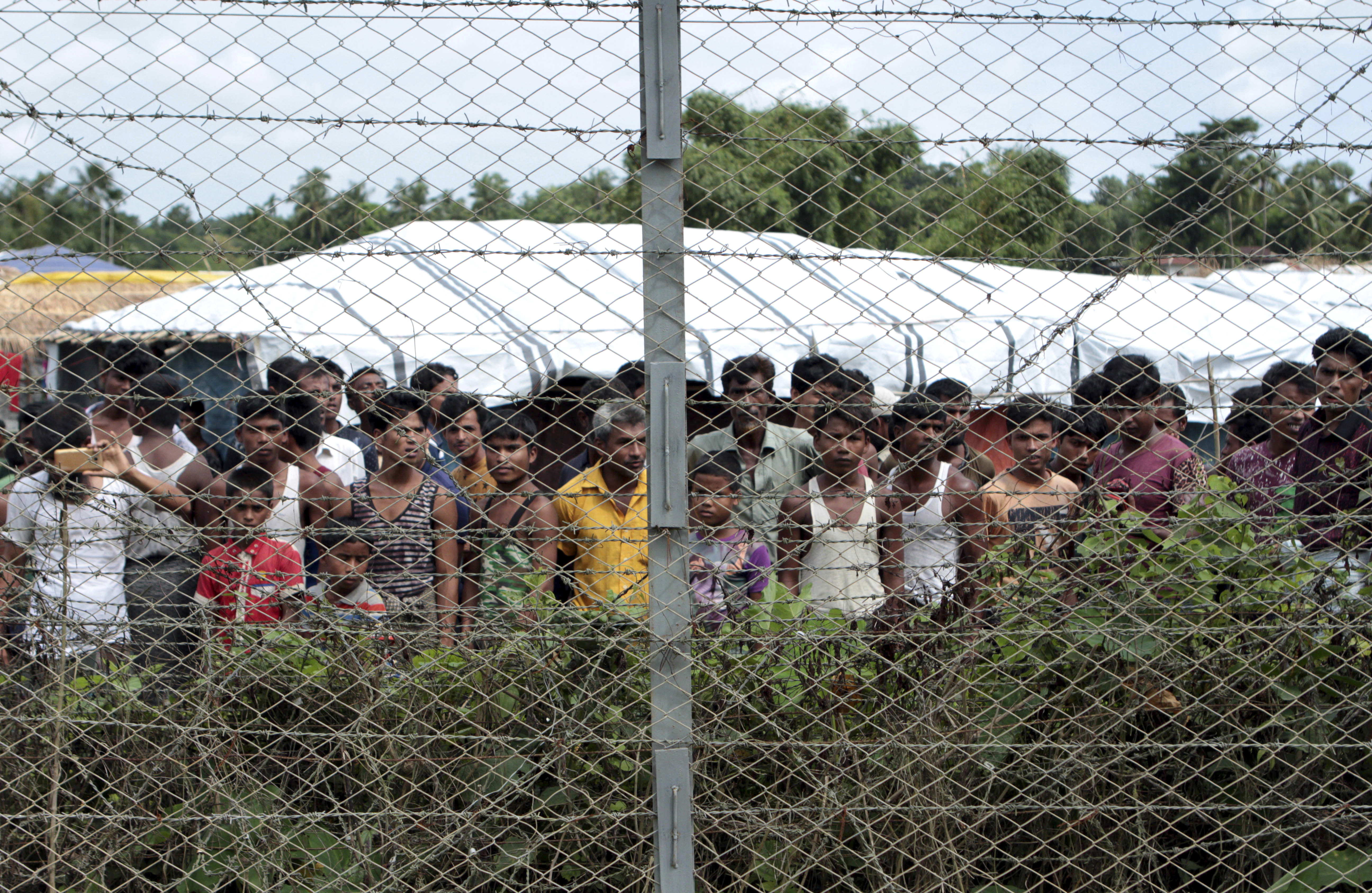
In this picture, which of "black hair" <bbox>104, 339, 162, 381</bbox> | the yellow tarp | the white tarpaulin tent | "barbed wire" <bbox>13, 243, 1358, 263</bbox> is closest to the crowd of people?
"barbed wire" <bbox>13, 243, 1358, 263</bbox>

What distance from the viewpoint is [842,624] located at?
106 inches

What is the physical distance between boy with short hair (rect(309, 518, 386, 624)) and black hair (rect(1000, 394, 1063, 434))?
1524mm

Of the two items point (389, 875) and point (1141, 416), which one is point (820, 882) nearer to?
point (389, 875)

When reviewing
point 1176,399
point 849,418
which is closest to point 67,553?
point 849,418

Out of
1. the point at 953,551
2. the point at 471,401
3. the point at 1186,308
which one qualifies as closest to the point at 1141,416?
the point at 953,551

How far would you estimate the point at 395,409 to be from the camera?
3.53 meters

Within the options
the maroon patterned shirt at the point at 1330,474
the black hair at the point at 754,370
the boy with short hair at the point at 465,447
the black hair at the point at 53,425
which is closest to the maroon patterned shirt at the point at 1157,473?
the maroon patterned shirt at the point at 1330,474

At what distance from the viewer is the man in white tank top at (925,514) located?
8.16ft

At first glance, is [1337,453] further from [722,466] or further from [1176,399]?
[722,466]

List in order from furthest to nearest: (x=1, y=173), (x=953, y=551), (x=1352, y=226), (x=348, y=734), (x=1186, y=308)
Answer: (x=1186, y=308) < (x=953, y=551) < (x=348, y=734) < (x=1352, y=226) < (x=1, y=173)

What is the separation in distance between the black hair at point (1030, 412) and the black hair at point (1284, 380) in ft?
2.11

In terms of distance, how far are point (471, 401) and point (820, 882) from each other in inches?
73.1

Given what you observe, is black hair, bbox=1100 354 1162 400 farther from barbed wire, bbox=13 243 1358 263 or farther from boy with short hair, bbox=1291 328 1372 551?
barbed wire, bbox=13 243 1358 263

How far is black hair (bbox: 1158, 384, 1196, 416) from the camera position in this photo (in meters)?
2.44
